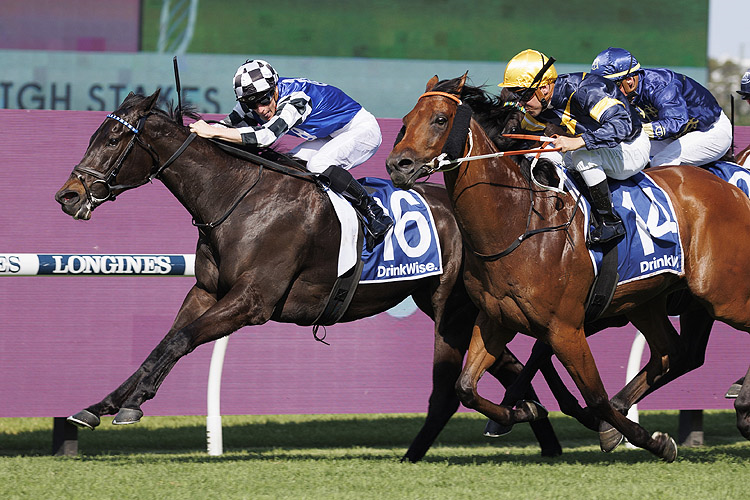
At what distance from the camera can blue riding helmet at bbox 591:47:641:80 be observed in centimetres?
516

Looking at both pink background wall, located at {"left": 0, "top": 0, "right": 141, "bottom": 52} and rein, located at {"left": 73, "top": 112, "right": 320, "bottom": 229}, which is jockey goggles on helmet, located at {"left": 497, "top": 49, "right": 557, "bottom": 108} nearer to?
rein, located at {"left": 73, "top": 112, "right": 320, "bottom": 229}

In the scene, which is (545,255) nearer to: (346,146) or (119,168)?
(346,146)

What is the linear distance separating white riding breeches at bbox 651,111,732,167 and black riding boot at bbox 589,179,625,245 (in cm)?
91

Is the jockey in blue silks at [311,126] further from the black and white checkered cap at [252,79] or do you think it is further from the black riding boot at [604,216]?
the black riding boot at [604,216]

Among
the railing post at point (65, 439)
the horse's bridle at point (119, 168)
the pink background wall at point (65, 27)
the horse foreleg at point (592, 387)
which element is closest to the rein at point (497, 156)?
the horse foreleg at point (592, 387)

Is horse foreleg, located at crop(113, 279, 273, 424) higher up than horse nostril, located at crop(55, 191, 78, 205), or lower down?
lower down

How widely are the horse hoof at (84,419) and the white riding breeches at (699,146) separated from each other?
2993mm

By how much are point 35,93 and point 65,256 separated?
9094mm

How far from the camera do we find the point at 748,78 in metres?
5.73

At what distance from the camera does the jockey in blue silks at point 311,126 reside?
197 inches

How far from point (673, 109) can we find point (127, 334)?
2970mm

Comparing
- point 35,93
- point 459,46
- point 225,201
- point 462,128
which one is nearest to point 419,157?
point 462,128

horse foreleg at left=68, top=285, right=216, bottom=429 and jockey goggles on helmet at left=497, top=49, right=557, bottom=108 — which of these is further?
jockey goggles on helmet at left=497, top=49, right=557, bottom=108

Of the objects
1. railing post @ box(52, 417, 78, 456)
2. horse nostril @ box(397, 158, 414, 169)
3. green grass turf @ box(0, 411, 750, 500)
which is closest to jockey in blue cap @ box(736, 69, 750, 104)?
green grass turf @ box(0, 411, 750, 500)
